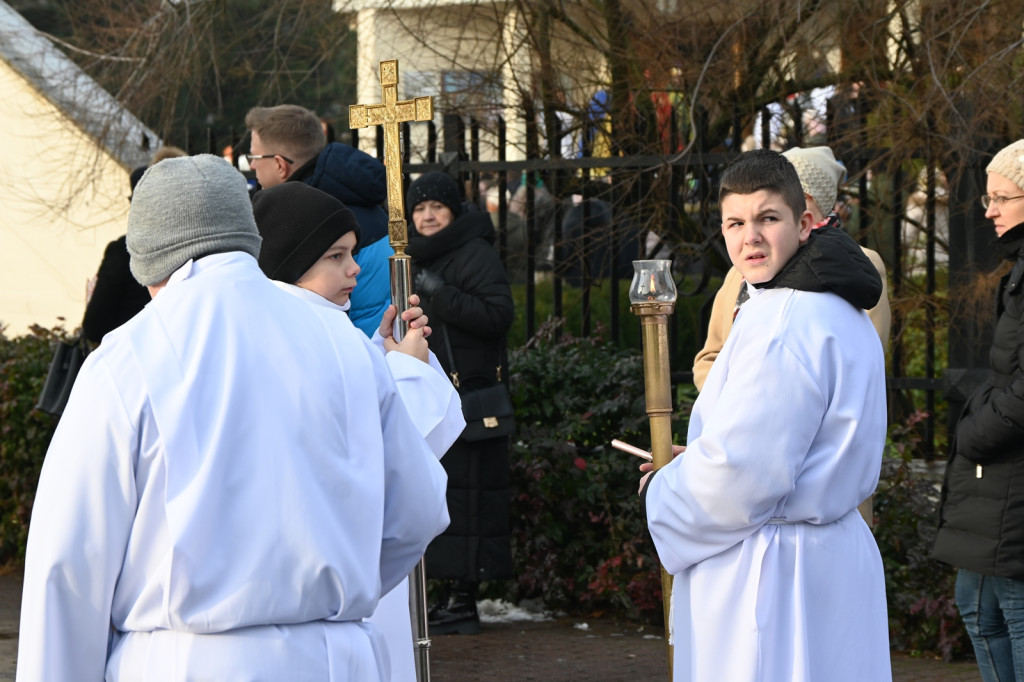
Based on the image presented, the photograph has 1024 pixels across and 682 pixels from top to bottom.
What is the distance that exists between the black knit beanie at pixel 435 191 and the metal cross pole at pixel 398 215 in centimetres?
177

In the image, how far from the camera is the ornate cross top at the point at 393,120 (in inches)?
156

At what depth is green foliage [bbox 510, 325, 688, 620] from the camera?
6.40 m

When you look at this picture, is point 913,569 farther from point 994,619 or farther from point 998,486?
point 998,486

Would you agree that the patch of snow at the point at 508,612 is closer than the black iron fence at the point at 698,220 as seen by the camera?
Yes

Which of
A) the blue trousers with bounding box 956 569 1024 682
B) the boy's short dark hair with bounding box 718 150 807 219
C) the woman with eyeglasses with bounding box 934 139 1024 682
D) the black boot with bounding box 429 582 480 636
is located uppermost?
the boy's short dark hair with bounding box 718 150 807 219

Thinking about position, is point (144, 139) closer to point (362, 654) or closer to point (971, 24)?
point (971, 24)

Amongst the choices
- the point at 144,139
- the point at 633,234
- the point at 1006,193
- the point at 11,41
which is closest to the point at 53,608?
the point at 1006,193

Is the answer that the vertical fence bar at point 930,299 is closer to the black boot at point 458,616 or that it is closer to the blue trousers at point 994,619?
the black boot at point 458,616

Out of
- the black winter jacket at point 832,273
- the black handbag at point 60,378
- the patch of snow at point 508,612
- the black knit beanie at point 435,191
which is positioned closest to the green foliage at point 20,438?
the black handbag at point 60,378

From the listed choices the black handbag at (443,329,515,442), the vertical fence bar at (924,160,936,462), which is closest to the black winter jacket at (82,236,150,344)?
the black handbag at (443,329,515,442)

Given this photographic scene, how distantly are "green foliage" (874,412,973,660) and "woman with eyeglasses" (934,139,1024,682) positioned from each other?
136cm

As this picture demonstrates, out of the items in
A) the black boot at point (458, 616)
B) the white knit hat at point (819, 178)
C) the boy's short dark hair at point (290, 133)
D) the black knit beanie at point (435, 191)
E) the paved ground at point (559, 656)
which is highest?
the boy's short dark hair at point (290, 133)

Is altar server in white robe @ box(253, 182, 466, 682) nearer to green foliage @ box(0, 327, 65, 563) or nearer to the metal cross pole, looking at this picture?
the metal cross pole

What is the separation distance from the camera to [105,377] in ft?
7.02
